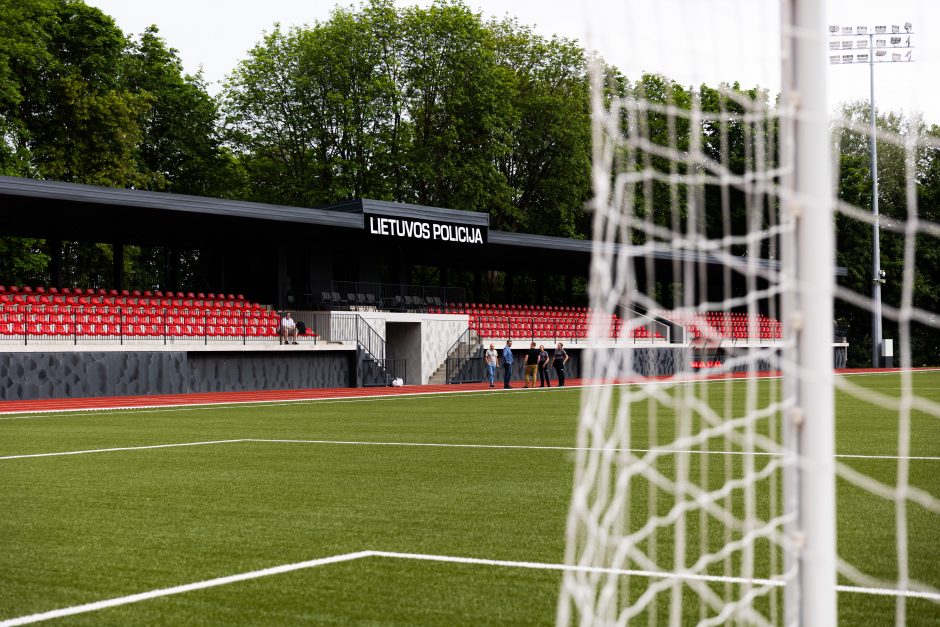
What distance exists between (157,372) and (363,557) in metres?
24.4

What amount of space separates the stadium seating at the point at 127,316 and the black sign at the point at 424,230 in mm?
4084

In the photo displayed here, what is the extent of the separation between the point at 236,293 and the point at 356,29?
1437cm

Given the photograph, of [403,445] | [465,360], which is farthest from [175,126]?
[403,445]

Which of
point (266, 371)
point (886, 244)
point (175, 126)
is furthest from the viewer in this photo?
point (886, 244)

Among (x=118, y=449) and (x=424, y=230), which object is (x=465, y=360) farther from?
(x=118, y=449)

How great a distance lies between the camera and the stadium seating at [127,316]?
27.2m

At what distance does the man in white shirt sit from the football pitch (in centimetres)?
1764

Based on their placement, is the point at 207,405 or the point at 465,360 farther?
the point at 465,360

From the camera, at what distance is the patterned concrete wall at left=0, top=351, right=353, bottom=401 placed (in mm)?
26484

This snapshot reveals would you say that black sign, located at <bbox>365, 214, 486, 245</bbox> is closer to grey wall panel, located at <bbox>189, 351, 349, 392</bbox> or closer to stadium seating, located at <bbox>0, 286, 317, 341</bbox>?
stadium seating, located at <bbox>0, 286, 317, 341</bbox>

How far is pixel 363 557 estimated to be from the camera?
240 inches

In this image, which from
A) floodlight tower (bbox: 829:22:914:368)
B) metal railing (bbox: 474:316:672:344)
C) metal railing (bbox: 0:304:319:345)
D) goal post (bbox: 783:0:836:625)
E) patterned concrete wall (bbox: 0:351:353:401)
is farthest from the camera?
floodlight tower (bbox: 829:22:914:368)

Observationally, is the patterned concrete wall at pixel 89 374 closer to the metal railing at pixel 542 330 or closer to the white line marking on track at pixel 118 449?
the metal railing at pixel 542 330

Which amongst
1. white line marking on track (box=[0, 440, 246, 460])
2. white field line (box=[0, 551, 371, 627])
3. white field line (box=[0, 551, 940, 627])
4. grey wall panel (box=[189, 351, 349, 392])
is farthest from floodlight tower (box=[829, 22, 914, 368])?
white field line (box=[0, 551, 371, 627])
